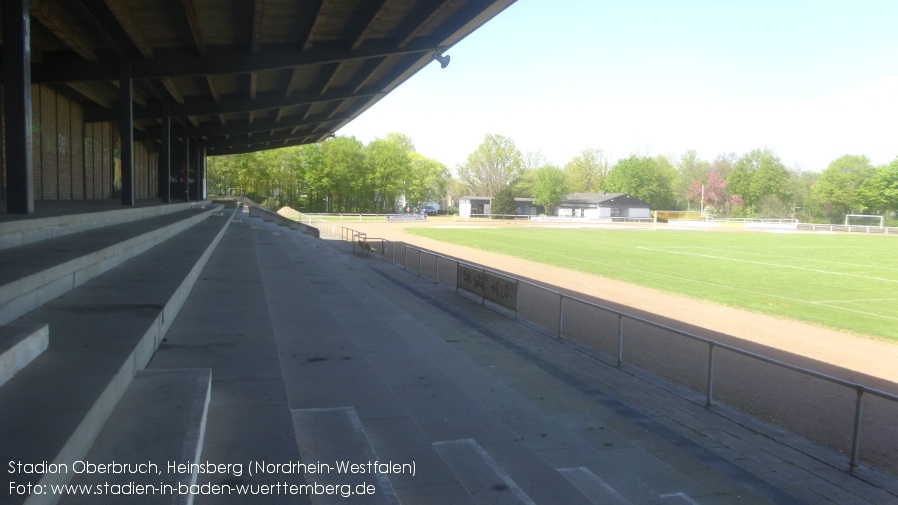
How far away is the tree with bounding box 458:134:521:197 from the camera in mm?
119750

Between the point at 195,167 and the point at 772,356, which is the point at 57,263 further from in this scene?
the point at 195,167

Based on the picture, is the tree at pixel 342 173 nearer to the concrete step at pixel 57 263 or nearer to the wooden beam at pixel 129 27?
the wooden beam at pixel 129 27

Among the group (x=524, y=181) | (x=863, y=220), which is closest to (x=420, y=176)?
(x=524, y=181)

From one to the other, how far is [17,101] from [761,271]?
2971 centimetres

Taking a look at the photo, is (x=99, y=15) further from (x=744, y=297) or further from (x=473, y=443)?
(x=744, y=297)

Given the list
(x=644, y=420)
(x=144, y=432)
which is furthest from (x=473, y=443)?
(x=144, y=432)

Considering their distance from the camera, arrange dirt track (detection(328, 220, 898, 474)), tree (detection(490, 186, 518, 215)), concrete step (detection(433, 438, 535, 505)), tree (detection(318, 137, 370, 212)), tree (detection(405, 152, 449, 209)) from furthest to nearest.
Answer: tree (detection(405, 152, 449, 209)), tree (detection(318, 137, 370, 212)), tree (detection(490, 186, 518, 215)), dirt track (detection(328, 220, 898, 474)), concrete step (detection(433, 438, 535, 505))

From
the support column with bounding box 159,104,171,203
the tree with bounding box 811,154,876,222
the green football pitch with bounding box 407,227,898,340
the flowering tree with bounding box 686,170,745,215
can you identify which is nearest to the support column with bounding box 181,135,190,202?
the support column with bounding box 159,104,171,203

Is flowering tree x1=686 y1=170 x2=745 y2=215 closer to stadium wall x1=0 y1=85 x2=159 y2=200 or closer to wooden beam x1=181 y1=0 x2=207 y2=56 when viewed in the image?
stadium wall x1=0 y1=85 x2=159 y2=200

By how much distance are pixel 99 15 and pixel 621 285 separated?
18.8 m

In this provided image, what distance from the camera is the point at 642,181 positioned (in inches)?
4569

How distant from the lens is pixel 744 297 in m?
21.5

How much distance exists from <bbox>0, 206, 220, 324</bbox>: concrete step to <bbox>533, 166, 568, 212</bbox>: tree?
305 ft

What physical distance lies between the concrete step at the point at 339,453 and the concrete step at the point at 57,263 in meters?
2.71
